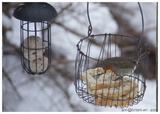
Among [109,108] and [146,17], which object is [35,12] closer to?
[109,108]

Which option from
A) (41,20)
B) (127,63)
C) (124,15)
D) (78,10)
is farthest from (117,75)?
(124,15)

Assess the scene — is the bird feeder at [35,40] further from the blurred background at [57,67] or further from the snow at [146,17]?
the snow at [146,17]

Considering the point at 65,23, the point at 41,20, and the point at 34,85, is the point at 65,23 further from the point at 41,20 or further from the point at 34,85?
the point at 41,20

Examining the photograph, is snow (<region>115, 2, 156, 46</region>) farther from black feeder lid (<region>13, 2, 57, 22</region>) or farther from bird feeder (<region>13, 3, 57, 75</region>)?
black feeder lid (<region>13, 2, 57, 22</region>)

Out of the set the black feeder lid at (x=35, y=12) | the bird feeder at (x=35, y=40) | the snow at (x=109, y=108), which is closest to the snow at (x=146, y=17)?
the snow at (x=109, y=108)

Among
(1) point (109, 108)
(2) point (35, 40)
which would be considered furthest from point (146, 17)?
(2) point (35, 40)

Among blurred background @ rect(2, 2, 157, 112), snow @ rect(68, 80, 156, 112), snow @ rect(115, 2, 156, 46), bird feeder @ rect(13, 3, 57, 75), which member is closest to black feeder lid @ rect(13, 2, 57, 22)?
bird feeder @ rect(13, 3, 57, 75)
